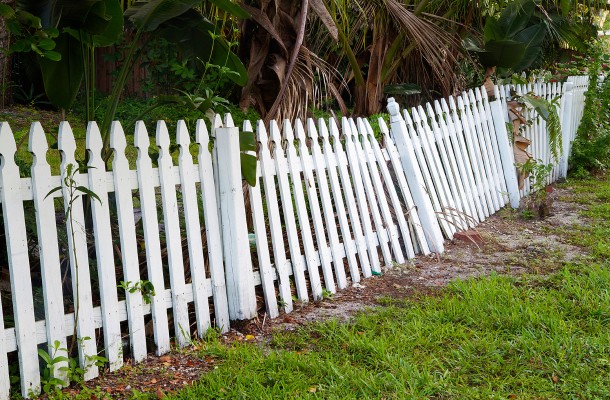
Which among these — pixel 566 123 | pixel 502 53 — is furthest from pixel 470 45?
Result: pixel 566 123

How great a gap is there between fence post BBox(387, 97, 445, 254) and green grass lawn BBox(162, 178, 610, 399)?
3.45 feet

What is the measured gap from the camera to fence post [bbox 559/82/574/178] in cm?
965

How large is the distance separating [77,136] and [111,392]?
6.61 meters

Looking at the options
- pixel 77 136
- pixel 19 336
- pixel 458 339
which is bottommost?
→ pixel 458 339

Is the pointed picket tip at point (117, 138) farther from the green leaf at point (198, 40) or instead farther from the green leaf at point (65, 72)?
the green leaf at point (198, 40)

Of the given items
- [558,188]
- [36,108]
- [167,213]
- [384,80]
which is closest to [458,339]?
[167,213]

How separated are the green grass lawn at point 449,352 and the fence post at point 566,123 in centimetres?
539

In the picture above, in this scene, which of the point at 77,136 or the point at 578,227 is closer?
the point at 578,227

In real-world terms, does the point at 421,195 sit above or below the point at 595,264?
above

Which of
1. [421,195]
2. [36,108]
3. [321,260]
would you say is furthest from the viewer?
[36,108]

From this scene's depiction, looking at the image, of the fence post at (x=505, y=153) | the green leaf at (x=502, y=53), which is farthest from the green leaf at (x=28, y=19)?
the green leaf at (x=502, y=53)

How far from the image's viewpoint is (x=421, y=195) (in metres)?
5.72

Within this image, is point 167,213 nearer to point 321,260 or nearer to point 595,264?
point 321,260

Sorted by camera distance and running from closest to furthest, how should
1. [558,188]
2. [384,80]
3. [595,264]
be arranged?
[595,264] → [384,80] → [558,188]
